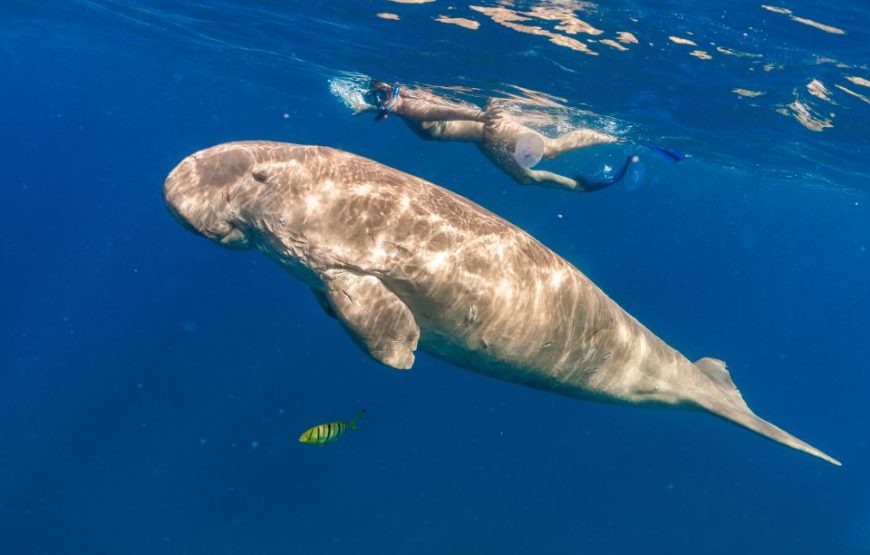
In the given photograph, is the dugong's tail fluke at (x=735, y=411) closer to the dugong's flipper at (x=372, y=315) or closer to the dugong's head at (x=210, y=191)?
the dugong's flipper at (x=372, y=315)

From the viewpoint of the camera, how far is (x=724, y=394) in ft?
20.5

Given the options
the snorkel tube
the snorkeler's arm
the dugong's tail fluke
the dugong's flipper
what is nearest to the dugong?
the dugong's flipper

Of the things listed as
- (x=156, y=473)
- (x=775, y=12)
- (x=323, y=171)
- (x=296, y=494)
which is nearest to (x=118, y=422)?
(x=156, y=473)

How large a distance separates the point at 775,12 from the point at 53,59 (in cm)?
5146

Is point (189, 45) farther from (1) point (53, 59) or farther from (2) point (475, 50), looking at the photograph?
(1) point (53, 59)

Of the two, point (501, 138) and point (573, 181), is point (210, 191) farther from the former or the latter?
point (501, 138)

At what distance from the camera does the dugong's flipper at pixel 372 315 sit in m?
3.86

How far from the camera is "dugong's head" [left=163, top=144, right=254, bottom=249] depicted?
4188mm

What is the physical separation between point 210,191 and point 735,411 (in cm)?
543

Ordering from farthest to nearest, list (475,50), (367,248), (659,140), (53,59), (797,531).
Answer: (53,59) → (797,531) → (659,140) → (475,50) → (367,248)

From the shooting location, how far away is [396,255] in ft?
13.3

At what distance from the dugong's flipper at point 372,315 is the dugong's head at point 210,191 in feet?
3.19

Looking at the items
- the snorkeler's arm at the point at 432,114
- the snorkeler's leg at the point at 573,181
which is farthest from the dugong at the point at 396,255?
the snorkeler's arm at the point at 432,114

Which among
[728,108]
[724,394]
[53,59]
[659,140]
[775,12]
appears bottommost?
[53,59]
